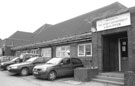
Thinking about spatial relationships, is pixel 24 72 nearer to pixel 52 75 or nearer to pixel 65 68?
pixel 52 75

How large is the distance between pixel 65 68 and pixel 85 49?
416 cm

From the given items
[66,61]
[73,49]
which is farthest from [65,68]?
[73,49]

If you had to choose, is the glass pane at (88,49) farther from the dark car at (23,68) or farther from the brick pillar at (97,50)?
the dark car at (23,68)

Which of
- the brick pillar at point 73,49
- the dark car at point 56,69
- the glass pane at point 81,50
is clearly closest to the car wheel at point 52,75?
the dark car at point 56,69

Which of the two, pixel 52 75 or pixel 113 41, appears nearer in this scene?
pixel 52 75

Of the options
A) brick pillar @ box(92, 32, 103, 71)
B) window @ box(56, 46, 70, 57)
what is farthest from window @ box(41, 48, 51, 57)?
Answer: brick pillar @ box(92, 32, 103, 71)

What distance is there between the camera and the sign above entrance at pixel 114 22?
9.56m

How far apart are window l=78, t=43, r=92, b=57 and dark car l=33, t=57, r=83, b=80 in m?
2.42

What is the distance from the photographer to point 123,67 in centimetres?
1135

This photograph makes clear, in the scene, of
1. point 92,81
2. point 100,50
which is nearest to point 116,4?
point 100,50

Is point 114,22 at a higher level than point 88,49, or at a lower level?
higher

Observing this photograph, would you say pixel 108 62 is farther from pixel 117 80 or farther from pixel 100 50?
pixel 117 80

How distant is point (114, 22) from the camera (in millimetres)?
10242

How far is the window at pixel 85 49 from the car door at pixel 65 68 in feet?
9.57
